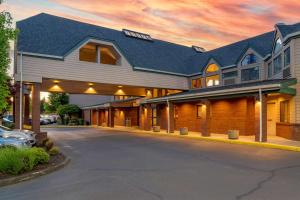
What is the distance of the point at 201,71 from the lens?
35219mm

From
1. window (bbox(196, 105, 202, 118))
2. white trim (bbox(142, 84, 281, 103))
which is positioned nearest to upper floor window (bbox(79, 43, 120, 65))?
white trim (bbox(142, 84, 281, 103))

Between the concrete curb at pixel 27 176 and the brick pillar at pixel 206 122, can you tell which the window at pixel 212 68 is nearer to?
the brick pillar at pixel 206 122

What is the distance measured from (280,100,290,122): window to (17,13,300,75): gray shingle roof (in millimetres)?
5383

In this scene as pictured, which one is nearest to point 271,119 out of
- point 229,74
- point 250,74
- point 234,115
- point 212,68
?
point 234,115

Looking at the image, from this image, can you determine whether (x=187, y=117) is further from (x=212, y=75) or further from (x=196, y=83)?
(x=212, y=75)

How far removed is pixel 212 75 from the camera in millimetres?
34594

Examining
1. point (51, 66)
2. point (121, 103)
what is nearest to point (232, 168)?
point (51, 66)

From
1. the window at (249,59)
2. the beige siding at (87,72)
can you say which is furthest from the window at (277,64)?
the beige siding at (87,72)

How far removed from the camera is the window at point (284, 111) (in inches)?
865

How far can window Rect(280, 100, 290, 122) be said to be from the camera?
22.0 m

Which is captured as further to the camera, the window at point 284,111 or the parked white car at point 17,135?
the window at point 284,111

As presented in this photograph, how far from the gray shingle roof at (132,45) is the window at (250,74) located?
5.06 feet

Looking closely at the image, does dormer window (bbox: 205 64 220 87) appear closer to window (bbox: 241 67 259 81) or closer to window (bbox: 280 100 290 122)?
window (bbox: 241 67 259 81)

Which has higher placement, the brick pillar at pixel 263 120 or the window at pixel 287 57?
the window at pixel 287 57
